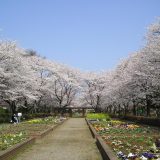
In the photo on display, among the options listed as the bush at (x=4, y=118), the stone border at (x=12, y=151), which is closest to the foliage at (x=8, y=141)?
the stone border at (x=12, y=151)

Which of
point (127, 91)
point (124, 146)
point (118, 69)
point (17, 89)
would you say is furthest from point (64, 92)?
point (124, 146)

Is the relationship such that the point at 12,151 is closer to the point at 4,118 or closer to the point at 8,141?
the point at 8,141

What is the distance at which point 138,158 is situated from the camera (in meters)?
9.38

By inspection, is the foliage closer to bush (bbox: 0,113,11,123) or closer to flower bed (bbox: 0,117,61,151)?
flower bed (bbox: 0,117,61,151)

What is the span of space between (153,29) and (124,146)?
21318 mm

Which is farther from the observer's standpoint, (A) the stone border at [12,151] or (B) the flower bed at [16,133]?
(B) the flower bed at [16,133]

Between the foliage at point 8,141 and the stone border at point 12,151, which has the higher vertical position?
the foliage at point 8,141

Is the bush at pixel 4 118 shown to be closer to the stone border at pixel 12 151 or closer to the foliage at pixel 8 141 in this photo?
the foliage at pixel 8 141

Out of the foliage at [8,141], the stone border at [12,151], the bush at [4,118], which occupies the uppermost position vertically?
the bush at [4,118]

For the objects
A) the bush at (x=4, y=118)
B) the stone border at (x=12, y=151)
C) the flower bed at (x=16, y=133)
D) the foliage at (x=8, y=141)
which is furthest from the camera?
the bush at (x=4, y=118)

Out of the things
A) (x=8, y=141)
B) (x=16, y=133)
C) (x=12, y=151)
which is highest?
(x=16, y=133)

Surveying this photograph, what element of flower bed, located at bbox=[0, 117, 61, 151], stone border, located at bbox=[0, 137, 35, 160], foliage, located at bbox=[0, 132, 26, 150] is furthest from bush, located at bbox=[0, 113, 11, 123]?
stone border, located at bbox=[0, 137, 35, 160]

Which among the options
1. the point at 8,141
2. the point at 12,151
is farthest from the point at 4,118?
the point at 12,151

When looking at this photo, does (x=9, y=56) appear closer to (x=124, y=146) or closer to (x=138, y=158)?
(x=124, y=146)
